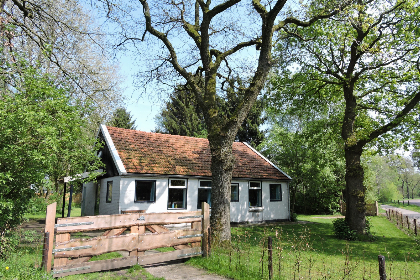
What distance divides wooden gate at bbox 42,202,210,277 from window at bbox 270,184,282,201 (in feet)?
40.7

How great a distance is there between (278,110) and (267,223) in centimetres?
714

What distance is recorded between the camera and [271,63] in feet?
34.5

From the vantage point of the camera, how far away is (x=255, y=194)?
62.6 ft

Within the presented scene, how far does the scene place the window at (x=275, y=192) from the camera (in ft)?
65.0

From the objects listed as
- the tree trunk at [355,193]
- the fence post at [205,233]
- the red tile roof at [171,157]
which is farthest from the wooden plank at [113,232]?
the tree trunk at [355,193]

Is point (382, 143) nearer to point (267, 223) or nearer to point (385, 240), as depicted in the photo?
point (385, 240)

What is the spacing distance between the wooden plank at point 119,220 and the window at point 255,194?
11.1m

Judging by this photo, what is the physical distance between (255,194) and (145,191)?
740 cm

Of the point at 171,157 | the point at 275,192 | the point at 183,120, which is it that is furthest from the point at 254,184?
the point at 183,120

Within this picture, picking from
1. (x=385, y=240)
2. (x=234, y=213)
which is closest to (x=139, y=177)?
(x=234, y=213)

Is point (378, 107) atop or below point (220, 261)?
atop

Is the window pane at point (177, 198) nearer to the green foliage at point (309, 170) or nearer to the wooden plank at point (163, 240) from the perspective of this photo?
the wooden plank at point (163, 240)

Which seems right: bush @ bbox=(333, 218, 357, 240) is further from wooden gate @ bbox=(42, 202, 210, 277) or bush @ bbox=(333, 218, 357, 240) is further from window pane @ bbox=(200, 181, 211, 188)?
wooden gate @ bbox=(42, 202, 210, 277)

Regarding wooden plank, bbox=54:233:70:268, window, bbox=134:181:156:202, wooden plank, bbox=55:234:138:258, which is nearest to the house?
window, bbox=134:181:156:202
